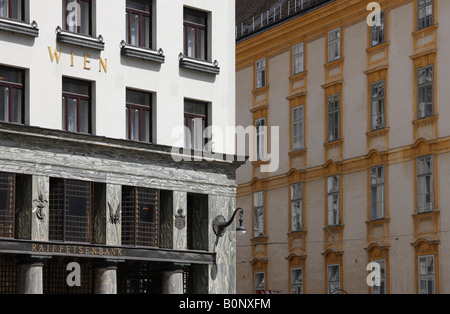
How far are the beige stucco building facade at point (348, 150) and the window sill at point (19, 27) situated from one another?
60.9ft

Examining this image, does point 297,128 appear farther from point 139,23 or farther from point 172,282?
point 172,282

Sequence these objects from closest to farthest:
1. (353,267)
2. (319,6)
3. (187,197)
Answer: (187,197), (353,267), (319,6)

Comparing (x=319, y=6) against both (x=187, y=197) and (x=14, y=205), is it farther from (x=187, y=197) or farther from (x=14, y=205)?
(x=14, y=205)

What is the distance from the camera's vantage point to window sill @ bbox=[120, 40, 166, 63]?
119 ft

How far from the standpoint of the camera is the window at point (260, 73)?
57.8 m

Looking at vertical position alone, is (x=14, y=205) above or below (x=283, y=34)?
below

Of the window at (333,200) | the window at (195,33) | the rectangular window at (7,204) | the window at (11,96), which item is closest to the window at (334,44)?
the window at (333,200)

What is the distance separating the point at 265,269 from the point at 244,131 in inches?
271

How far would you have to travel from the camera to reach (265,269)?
55844 mm

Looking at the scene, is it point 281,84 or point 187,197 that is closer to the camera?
point 187,197

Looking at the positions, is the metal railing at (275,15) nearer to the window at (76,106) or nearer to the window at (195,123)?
the window at (195,123)

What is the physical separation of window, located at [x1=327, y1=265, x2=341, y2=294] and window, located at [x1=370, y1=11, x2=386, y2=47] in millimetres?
9803

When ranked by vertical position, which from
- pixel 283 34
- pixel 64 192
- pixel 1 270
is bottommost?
pixel 1 270

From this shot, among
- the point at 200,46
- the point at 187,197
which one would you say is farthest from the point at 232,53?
the point at 187,197
